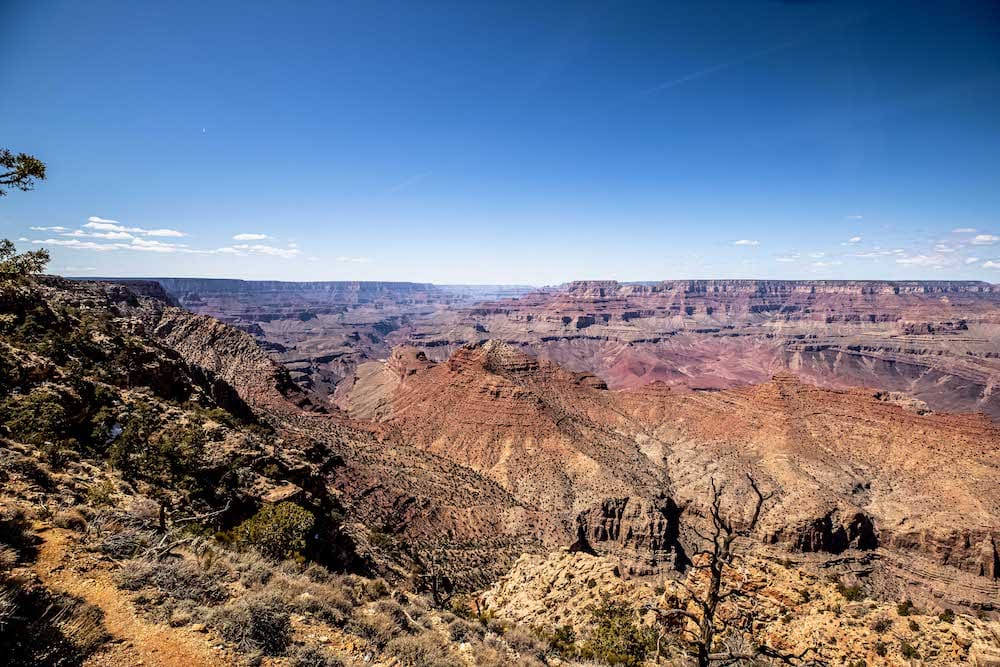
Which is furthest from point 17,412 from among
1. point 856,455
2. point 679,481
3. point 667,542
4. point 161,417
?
point 856,455

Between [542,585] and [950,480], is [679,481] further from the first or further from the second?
[542,585]

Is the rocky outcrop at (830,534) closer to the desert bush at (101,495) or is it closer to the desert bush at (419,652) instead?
the desert bush at (419,652)

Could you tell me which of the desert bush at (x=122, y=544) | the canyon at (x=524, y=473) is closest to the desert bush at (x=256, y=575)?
the canyon at (x=524, y=473)

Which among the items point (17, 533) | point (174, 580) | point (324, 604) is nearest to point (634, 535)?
point (324, 604)

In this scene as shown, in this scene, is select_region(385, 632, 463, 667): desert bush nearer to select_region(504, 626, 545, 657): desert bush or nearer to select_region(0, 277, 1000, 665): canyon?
select_region(0, 277, 1000, 665): canyon

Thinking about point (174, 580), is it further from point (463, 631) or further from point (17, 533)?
point (463, 631)
